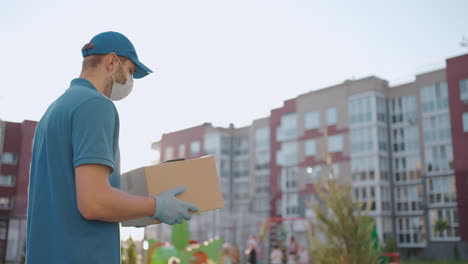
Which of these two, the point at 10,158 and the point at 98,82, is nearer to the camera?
the point at 98,82

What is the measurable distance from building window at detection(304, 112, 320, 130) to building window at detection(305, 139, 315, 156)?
1416 mm

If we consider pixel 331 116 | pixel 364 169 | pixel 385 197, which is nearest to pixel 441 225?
pixel 385 197

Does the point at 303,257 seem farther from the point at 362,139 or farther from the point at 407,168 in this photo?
the point at 407,168

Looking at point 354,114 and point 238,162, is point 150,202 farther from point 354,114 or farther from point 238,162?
point 238,162

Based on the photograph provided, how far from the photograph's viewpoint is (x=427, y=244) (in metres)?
42.0

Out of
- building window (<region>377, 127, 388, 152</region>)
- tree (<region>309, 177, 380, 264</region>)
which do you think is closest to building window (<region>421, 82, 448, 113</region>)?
building window (<region>377, 127, 388, 152</region>)

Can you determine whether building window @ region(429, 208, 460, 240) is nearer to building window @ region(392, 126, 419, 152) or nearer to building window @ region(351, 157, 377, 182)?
building window @ region(351, 157, 377, 182)

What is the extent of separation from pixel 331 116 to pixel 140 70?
48.2m

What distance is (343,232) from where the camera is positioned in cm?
843

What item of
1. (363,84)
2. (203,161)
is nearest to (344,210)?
(203,161)

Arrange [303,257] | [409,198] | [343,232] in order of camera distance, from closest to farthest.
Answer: [343,232]
[303,257]
[409,198]

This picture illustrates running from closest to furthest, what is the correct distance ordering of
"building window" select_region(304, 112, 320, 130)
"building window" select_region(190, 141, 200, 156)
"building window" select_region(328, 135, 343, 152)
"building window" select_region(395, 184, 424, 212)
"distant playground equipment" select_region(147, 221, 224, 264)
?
"distant playground equipment" select_region(147, 221, 224, 264) < "building window" select_region(395, 184, 424, 212) < "building window" select_region(328, 135, 343, 152) < "building window" select_region(304, 112, 320, 130) < "building window" select_region(190, 141, 200, 156)

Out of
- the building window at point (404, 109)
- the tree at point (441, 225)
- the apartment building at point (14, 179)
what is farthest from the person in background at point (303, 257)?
the building window at point (404, 109)

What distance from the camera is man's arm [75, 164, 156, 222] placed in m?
1.71
